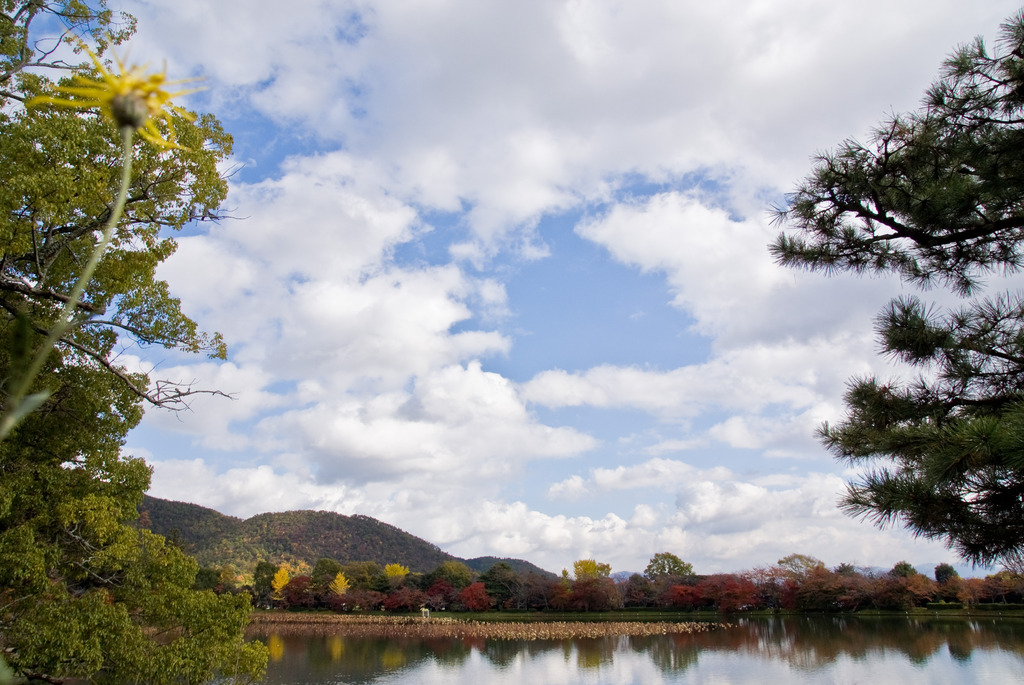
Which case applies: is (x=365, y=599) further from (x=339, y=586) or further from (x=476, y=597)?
(x=476, y=597)

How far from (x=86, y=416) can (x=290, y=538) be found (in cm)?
7683

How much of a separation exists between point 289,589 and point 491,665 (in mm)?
29175

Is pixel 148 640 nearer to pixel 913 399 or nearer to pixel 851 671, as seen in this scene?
Result: pixel 913 399

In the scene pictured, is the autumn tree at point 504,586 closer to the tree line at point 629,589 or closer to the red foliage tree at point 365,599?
the tree line at point 629,589

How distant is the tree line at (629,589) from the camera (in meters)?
31.3

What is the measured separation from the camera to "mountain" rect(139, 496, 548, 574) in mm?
62156

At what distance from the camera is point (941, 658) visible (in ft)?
55.8

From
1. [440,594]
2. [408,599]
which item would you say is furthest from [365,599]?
[440,594]

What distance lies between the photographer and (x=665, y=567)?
137ft

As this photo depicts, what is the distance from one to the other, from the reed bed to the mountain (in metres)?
24.4

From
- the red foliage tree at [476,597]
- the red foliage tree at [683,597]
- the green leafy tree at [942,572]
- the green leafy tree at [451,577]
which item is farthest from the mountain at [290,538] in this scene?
the green leafy tree at [942,572]

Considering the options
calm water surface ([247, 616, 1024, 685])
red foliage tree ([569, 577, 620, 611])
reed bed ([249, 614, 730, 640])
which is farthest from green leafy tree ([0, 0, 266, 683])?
red foliage tree ([569, 577, 620, 611])

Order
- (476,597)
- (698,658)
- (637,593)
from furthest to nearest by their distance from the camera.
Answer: (476,597), (637,593), (698,658)

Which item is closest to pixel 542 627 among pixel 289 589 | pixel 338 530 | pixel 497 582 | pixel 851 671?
pixel 497 582
